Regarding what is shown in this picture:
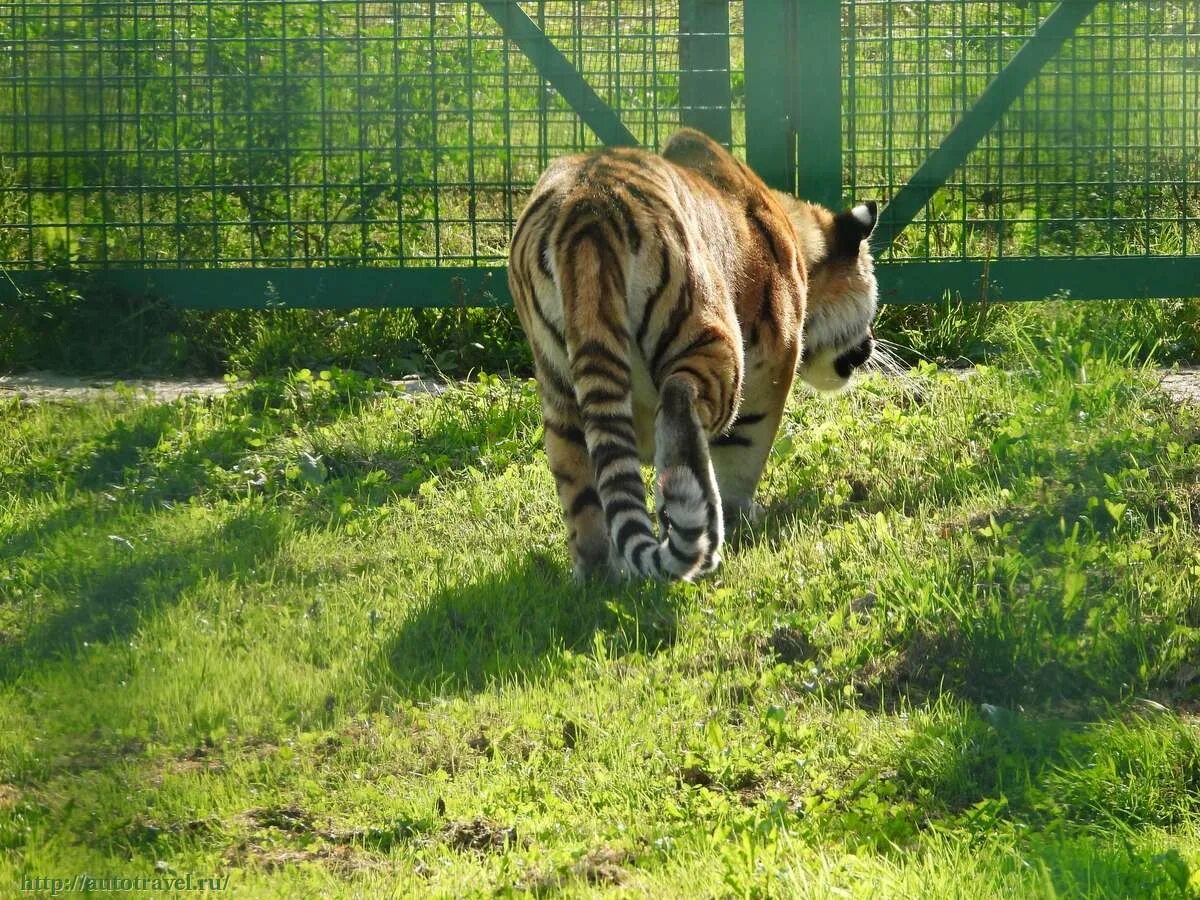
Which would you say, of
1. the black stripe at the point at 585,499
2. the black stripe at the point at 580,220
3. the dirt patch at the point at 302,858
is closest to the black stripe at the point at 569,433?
the black stripe at the point at 585,499

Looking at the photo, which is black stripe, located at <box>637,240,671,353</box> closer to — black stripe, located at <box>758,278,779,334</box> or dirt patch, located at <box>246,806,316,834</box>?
black stripe, located at <box>758,278,779,334</box>

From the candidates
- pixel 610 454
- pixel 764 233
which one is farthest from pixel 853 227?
pixel 610 454

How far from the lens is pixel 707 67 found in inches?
319

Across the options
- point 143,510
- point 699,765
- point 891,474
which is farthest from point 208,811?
point 891,474

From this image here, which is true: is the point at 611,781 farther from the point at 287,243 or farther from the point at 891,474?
the point at 287,243

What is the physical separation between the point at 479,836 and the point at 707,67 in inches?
221

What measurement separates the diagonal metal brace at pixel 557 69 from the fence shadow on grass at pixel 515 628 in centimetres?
358

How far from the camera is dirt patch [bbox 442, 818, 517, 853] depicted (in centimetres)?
337

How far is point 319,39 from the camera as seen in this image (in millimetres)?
8039

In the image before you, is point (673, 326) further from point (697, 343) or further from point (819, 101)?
point (819, 101)

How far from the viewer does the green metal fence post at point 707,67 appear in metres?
8.05

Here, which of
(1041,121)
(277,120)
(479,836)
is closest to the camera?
(479,836)

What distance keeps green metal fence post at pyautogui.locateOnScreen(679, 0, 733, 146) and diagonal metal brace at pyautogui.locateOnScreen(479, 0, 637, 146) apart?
42 cm

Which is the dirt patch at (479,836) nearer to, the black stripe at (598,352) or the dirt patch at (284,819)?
the dirt patch at (284,819)
